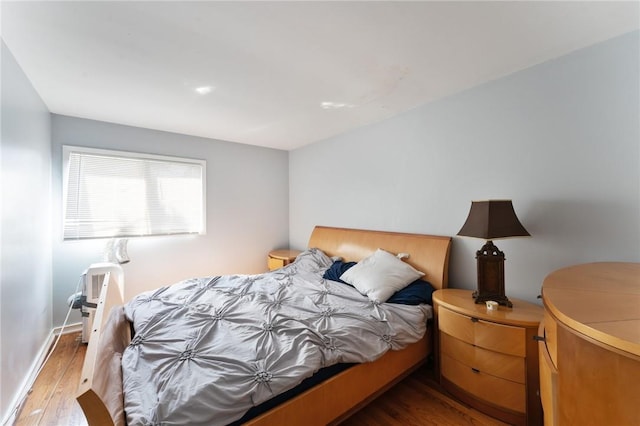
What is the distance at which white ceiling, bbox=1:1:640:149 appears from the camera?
4.47 feet

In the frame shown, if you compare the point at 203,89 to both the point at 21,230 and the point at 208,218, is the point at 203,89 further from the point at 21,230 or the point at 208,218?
the point at 208,218

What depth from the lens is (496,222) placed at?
1756 millimetres

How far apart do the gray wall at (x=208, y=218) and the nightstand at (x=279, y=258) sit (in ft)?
0.85

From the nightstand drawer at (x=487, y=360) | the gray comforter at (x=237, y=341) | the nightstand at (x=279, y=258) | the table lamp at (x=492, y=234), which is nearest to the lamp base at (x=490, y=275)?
the table lamp at (x=492, y=234)

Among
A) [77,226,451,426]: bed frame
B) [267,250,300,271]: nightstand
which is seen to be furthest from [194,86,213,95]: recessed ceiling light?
[267,250,300,271]: nightstand

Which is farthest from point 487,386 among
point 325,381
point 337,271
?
point 337,271

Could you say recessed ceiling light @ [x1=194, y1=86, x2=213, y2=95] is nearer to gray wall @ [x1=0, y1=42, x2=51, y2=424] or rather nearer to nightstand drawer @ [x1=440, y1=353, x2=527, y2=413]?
gray wall @ [x1=0, y1=42, x2=51, y2=424]

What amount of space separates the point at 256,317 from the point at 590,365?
64.0 inches

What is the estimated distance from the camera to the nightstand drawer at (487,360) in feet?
5.21

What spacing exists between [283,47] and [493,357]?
2403 mm

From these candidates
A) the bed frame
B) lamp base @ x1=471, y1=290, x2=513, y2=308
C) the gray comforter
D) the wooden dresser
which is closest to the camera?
the wooden dresser

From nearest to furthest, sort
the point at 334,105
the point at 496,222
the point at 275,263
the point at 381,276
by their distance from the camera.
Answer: the point at 496,222, the point at 381,276, the point at 334,105, the point at 275,263

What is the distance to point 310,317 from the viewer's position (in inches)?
71.9

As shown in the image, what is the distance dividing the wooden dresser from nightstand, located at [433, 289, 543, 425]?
0.73 meters
